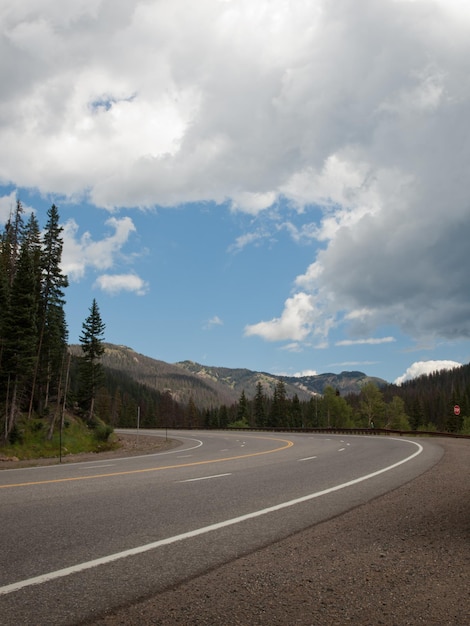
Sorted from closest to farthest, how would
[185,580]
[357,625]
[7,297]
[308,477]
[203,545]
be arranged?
1. [357,625]
2. [185,580]
3. [203,545]
4. [308,477]
5. [7,297]

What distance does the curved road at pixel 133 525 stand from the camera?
3957 millimetres

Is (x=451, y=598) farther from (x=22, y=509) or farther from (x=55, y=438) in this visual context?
(x=55, y=438)

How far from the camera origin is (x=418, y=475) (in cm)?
1248

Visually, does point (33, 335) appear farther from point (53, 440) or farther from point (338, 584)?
point (338, 584)

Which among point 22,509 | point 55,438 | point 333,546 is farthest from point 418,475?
point 55,438

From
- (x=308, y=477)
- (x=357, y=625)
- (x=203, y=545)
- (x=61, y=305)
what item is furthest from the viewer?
(x=61, y=305)

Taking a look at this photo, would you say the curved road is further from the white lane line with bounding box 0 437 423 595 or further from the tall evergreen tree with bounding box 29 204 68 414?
the tall evergreen tree with bounding box 29 204 68 414

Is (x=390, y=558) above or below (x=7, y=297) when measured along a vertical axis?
below

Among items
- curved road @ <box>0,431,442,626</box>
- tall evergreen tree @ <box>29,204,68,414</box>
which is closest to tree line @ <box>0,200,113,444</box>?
tall evergreen tree @ <box>29,204,68,414</box>

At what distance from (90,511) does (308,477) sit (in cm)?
634

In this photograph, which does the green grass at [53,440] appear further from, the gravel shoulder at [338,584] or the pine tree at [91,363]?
the gravel shoulder at [338,584]

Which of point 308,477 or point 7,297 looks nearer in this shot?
point 308,477

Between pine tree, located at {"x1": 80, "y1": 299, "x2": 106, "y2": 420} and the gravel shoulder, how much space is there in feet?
193

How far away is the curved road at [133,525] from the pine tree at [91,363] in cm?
5046
